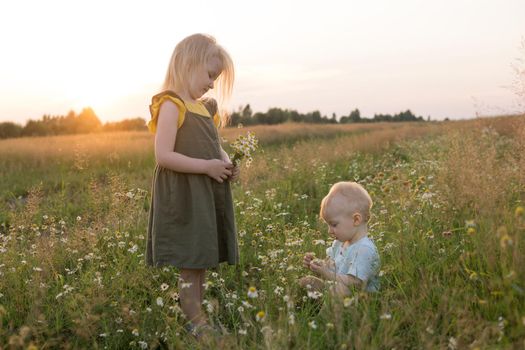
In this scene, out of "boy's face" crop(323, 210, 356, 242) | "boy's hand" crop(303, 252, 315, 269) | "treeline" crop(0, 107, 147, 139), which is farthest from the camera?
"treeline" crop(0, 107, 147, 139)

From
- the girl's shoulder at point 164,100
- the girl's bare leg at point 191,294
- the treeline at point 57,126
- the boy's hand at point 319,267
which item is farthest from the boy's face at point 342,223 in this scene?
the treeline at point 57,126

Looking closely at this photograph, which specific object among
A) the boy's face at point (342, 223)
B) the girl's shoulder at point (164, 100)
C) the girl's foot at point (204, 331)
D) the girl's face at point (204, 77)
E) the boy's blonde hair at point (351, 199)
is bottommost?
the girl's foot at point (204, 331)

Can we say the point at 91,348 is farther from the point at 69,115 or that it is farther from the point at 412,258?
the point at 69,115

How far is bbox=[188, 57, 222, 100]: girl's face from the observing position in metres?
3.58

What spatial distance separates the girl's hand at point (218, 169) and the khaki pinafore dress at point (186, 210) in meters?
0.10

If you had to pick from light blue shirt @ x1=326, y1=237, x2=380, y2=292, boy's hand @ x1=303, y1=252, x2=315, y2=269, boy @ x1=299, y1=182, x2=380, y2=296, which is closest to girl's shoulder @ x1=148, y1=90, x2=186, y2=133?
boy @ x1=299, y1=182, x2=380, y2=296

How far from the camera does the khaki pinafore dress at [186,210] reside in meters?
3.54

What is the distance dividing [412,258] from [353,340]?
3.44 feet

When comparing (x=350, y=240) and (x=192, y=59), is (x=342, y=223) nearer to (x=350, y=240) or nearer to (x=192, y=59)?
(x=350, y=240)

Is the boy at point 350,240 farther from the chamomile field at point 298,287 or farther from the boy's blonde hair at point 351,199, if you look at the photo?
the chamomile field at point 298,287

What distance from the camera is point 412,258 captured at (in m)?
3.57

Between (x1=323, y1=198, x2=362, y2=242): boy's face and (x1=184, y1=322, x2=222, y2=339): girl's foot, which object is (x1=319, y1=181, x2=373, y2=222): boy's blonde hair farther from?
(x1=184, y1=322, x2=222, y2=339): girl's foot

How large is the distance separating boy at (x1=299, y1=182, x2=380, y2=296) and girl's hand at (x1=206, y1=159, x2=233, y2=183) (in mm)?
679

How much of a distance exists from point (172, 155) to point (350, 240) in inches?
50.9
